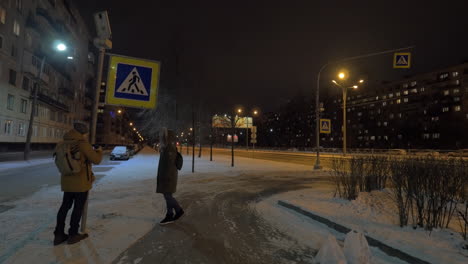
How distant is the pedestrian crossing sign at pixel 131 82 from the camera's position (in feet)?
17.8

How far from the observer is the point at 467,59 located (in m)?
78.5

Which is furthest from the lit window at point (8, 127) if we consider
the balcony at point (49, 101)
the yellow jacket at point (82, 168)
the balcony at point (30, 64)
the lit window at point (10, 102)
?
the yellow jacket at point (82, 168)

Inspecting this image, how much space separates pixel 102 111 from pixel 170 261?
102m

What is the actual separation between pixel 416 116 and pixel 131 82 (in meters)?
76.3

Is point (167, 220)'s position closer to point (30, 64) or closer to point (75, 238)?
point (75, 238)

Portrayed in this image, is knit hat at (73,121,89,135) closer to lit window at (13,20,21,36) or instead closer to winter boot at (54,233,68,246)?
winter boot at (54,233,68,246)

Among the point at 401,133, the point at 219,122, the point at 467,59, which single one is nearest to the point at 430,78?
the point at 467,59

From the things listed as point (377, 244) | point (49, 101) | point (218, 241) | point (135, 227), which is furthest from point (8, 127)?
point (377, 244)

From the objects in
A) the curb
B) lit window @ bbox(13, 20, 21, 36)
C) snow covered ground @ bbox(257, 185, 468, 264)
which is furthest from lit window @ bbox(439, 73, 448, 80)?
lit window @ bbox(13, 20, 21, 36)

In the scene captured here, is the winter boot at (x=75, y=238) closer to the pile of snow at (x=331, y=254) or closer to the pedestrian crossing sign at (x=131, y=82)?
A: the pedestrian crossing sign at (x=131, y=82)

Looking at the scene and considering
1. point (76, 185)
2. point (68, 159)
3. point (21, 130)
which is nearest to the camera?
point (68, 159)

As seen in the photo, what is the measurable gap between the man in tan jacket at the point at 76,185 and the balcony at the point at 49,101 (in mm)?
40956

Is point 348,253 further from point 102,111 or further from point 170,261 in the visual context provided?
point 102,111

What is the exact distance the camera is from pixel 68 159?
416cm
